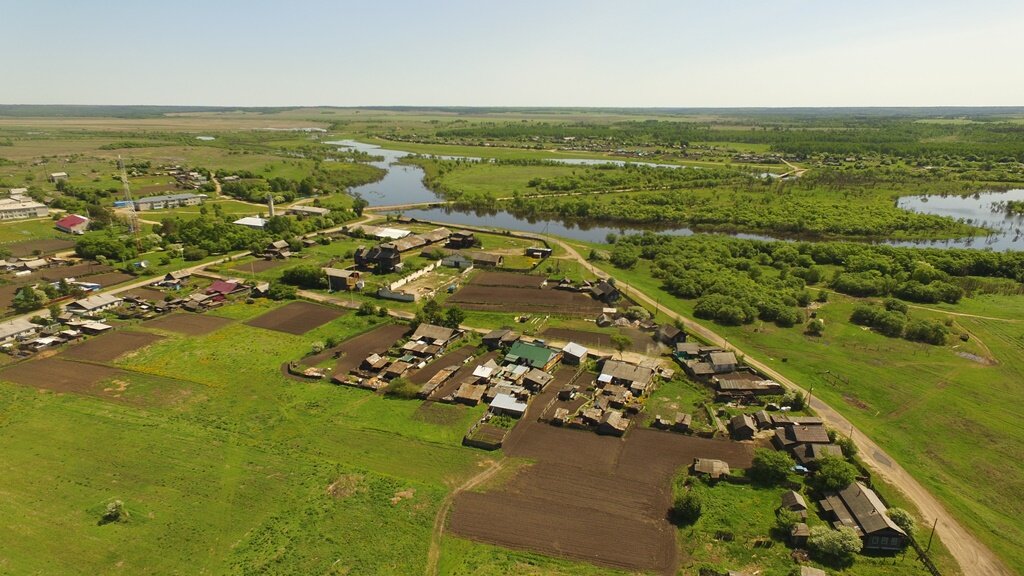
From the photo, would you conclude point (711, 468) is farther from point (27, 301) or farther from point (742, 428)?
point (27, 301)

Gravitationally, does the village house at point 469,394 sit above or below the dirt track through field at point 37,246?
below

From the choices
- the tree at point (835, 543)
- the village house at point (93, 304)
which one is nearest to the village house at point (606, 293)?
the tree at point (835, 543)

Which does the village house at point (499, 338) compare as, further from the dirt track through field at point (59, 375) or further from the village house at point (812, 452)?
the dirt track through field at point (59, 375)

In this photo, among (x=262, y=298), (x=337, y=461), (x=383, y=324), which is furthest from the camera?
(x=262, y=298)

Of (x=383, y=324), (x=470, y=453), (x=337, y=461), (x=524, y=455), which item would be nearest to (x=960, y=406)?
(x=524, y=455)

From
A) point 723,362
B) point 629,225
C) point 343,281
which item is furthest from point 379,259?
point 629,225

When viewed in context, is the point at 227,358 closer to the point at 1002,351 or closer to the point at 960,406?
the point at 960,406

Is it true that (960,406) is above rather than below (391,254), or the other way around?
below
